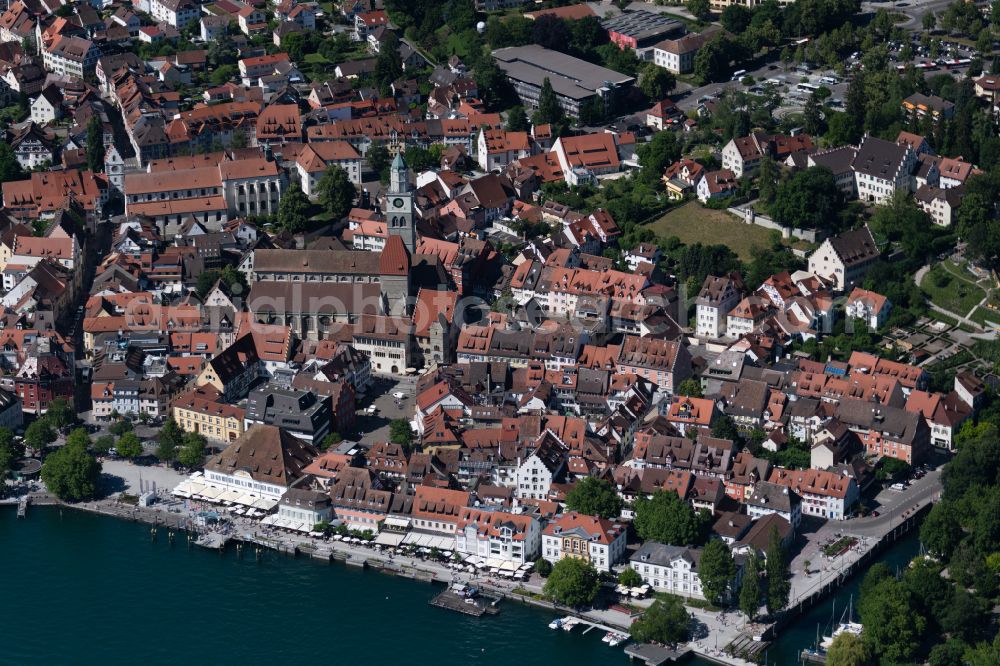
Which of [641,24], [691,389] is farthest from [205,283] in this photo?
[641,24]

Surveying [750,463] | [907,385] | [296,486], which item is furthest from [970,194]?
[296,486]

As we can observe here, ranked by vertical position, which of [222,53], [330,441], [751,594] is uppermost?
[222,53]

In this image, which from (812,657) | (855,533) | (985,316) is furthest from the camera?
(985,316)

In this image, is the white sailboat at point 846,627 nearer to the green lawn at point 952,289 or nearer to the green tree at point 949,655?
the green tree at point 949,655

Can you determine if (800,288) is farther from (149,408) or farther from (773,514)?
(149,408)

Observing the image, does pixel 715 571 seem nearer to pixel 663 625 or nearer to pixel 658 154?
pixel 663 625

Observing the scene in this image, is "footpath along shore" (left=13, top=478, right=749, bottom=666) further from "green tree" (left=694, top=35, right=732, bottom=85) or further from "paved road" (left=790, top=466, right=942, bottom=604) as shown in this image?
"green tree" (left=694, top=35, right=732, bottom=85)
